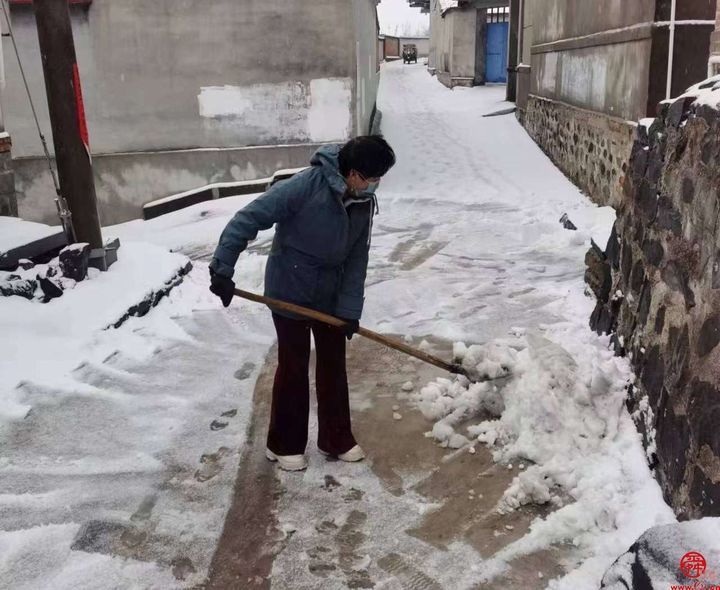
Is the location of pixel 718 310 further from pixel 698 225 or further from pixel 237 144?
pixel 237 144

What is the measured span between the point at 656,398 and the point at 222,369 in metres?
2.69

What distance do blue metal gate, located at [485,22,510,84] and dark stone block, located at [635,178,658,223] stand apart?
1912 cm

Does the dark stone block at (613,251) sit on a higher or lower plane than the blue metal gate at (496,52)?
lower

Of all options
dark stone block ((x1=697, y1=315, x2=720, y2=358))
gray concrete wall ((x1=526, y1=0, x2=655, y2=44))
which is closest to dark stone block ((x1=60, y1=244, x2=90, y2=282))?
dark stone block ((x1=697, y1=315, x2=720, y2=358))

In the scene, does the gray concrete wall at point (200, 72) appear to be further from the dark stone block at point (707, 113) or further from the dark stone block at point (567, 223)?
the dark stone block at point (707, 113)

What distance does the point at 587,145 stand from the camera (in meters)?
9.21

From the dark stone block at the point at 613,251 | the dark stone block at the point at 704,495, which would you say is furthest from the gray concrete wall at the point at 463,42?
the dark stone block at the point at 704,495

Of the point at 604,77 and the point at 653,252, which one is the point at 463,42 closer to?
the point at 604,77

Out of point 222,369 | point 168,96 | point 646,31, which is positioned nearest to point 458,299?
point 222,369

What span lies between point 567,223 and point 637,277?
13.0 ft

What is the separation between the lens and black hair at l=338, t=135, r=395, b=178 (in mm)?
3125

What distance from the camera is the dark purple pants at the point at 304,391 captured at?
3.47 metres

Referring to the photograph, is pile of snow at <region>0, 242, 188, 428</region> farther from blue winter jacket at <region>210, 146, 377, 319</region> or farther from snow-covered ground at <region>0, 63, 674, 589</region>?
blue winter jacket at <region>210, 146, 377, 319</region>

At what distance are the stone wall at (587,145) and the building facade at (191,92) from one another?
9.97ft
